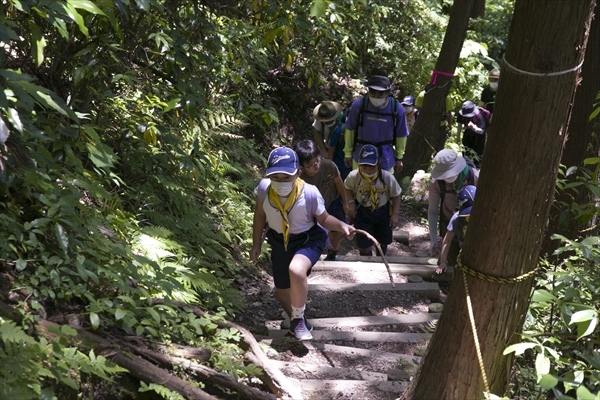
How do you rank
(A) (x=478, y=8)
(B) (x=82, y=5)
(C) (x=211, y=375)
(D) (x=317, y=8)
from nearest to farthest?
(B) (x=82, y=5)
(C) (x=211, y=375)
(D) (x=317, y=8)
(A) (x=478, y=8)

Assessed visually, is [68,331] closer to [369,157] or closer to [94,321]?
[94,321]

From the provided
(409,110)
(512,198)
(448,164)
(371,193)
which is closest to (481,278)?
(512,198)

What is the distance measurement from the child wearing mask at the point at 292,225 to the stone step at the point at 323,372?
0.60 meters

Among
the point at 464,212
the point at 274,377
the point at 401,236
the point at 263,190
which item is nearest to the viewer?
the point at 274,377

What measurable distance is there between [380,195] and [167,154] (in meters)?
2.70

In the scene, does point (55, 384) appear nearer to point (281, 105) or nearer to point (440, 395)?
point (440, 395)

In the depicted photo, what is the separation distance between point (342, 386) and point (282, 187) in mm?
1850

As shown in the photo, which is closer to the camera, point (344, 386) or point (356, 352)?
point (344, 386)

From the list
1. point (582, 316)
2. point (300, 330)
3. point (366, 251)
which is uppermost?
point (582, 316)

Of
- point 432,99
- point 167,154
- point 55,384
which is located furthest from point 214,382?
point 432,99

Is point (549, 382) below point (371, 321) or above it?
above

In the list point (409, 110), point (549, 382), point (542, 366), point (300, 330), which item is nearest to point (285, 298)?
point (300, 330)

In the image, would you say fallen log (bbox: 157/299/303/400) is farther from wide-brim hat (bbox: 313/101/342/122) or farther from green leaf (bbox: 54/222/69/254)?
wide-brim hat (bbox: 313/101/342/122)

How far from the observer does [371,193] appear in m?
8.56
